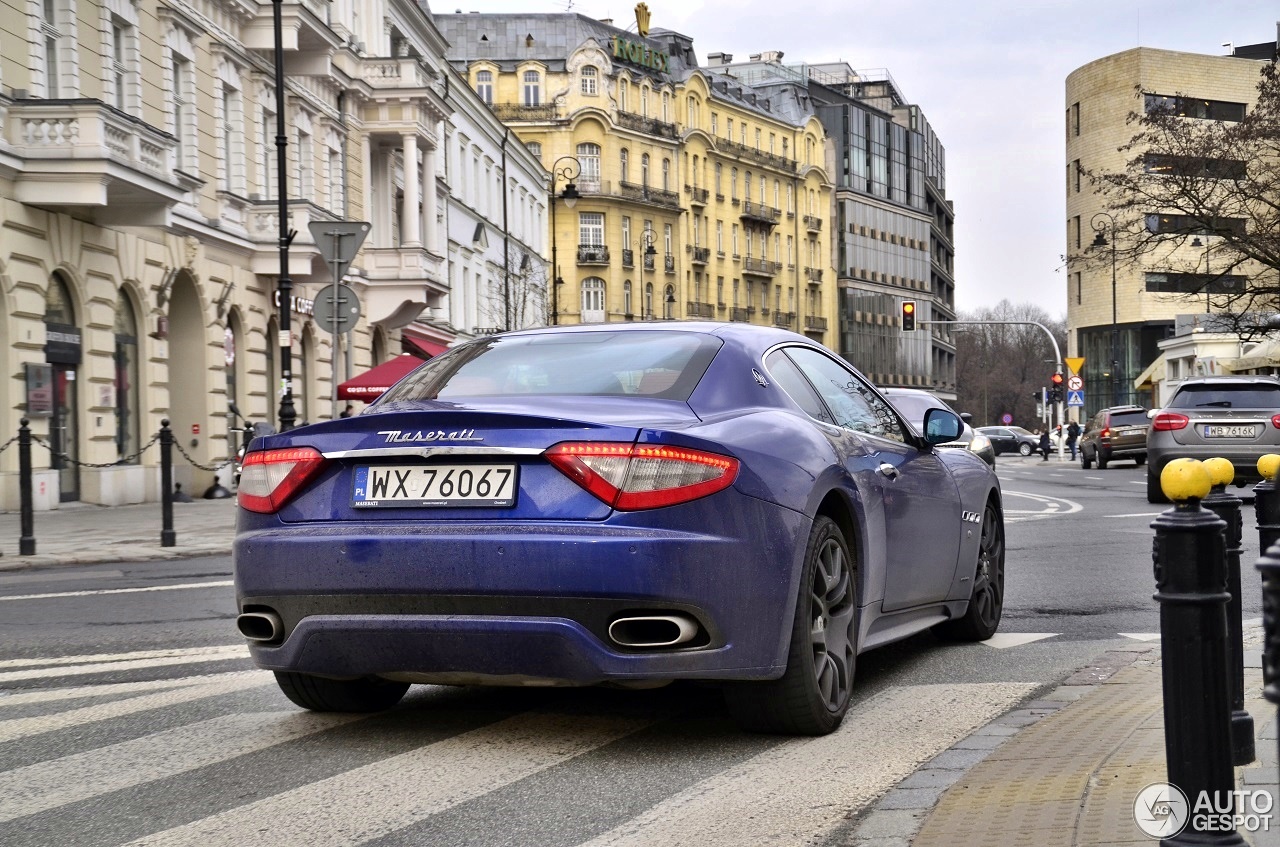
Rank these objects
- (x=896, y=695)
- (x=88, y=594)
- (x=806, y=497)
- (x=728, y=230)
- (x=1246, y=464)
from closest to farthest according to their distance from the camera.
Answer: (x=806, y=497), (x=896, y=695), (x=88, y=594), (x=1246, y=464), (x=728, y=230)

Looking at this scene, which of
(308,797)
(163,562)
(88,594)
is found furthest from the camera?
(163,562)

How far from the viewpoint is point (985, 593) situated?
8.17m

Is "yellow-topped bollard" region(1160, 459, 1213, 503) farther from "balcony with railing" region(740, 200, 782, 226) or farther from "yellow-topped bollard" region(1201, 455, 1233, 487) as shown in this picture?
"balcony with railing" region(740, 200, 782, 226)

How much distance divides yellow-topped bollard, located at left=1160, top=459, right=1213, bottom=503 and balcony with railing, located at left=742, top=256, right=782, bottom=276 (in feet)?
348

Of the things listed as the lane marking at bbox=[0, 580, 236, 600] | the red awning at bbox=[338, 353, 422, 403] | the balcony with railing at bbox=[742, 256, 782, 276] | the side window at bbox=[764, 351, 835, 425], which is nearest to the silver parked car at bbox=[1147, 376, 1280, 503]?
the red awning at bbox=[338, 353, 422, 403]

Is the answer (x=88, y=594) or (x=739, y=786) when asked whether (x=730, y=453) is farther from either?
(x=88, y=594)

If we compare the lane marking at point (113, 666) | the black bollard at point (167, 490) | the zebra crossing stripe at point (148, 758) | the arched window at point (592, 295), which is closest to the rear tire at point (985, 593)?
the zebra crossing stripe at point (148, 758)

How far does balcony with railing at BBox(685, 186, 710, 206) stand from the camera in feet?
339

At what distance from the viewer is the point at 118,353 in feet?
84.9

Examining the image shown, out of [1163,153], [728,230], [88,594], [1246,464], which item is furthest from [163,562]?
[728,230]

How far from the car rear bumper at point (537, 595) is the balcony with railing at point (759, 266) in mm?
104373

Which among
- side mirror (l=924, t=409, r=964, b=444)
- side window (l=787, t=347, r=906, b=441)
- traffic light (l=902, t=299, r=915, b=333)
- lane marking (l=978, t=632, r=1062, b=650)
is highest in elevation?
traffic light (l=902, t=299, r=915, b=333)

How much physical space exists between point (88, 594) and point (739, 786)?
7.69m

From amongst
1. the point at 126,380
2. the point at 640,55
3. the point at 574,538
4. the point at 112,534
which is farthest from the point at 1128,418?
the point at 640,55
